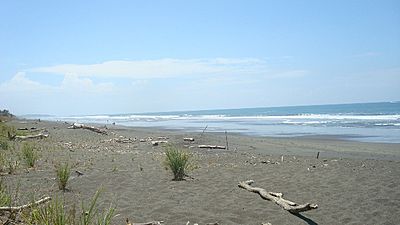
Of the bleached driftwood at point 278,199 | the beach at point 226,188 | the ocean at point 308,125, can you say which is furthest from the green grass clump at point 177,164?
the ocean at point 308,125

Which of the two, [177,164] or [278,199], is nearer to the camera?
[278,199]

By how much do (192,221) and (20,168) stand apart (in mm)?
6200

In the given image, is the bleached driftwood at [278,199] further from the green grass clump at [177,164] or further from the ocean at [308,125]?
the ocean at [308,125]

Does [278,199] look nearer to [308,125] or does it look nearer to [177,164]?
[177,164]

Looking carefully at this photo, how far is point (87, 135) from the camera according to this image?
23531mm

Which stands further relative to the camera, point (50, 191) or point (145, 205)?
point (50, 191)

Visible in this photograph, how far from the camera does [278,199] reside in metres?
7.49

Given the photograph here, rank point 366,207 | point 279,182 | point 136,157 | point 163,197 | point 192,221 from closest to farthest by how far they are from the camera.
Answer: point 192,221
point 366,207
point 163,197
point 279,182
point 136,157

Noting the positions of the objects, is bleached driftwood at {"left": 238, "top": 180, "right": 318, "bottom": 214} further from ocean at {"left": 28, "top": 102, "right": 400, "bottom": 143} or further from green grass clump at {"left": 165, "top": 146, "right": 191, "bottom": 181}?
ocean at {"left": 28, "top": 102, "right": 400, "bottom": 143}

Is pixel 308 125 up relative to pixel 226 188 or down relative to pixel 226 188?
up

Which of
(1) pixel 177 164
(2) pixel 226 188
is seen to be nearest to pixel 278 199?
(2) pixel 226 188

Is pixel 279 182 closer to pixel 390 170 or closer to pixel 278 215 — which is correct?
pixel 278 215

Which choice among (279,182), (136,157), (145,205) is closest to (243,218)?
(145,205)

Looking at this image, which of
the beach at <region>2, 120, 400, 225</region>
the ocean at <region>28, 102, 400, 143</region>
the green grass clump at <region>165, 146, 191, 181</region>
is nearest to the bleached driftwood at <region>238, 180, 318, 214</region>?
the beach at <region>2, 120, 400, 225</region>
